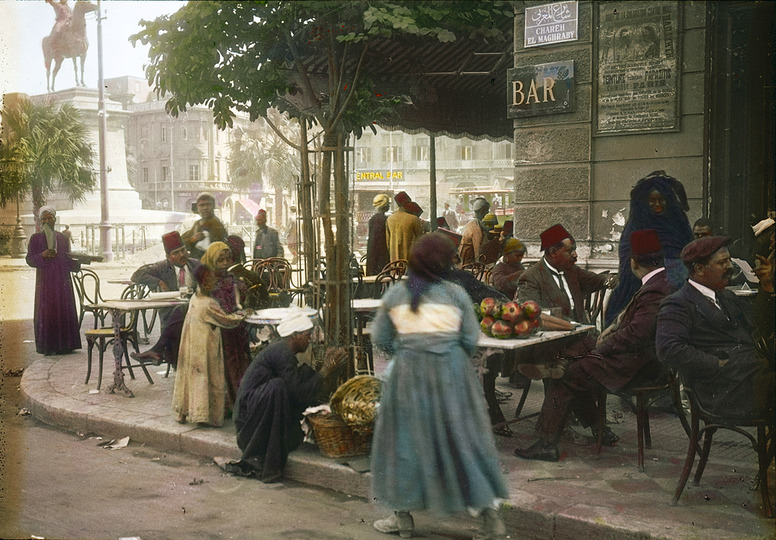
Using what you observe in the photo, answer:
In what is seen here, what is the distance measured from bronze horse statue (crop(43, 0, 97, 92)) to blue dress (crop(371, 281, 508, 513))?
124 inches

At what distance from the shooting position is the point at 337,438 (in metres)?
5.73

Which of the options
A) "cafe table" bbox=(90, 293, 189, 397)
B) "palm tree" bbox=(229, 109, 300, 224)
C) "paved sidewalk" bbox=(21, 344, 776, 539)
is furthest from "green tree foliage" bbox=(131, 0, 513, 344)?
"palm tree" bbox=(229, 109, 300, 224)

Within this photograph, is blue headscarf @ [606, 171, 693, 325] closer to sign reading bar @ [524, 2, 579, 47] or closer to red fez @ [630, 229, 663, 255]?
red fez @ [630, 229, 663, 255]

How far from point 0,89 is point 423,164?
2196 inches

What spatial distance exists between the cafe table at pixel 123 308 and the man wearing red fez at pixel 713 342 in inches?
188

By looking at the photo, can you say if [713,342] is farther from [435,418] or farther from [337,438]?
[337,438]

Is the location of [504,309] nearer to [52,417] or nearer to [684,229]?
[684,229]

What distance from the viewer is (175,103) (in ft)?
24.6

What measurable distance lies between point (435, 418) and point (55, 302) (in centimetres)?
798

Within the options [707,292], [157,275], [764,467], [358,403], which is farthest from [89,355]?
[764,467]

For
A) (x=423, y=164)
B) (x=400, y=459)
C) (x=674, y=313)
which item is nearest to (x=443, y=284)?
(x=400, y=459)

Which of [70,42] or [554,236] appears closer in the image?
[70,42]

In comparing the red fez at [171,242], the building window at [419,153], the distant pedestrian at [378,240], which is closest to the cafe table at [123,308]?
the red fez at [171,242]

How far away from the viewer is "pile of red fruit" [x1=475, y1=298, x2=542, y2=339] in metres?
5.55
